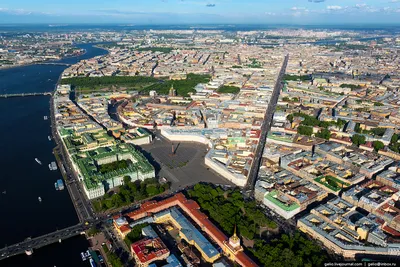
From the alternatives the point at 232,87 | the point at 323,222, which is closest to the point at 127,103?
the point at 232,87

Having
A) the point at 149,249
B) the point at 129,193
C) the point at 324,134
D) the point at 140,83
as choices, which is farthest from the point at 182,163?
the point at 140,83

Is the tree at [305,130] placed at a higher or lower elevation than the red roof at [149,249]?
higher

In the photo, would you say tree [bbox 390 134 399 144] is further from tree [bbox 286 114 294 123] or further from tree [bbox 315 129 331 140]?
tree [bbox 286 114 294 123]

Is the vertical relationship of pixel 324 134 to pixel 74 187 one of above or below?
above

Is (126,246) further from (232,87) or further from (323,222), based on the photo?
(232,87)

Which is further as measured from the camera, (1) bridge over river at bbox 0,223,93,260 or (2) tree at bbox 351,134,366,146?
(2) tree at bbox 351,134,366,146

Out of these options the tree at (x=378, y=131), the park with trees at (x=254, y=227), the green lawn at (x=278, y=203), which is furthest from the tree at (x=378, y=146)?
the park with trees at (x=254, y=227)

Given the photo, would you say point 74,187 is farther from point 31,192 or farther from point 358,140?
point 358,140

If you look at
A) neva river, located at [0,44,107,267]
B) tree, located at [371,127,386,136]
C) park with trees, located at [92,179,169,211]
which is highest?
tree, located at [371,127,386,136]

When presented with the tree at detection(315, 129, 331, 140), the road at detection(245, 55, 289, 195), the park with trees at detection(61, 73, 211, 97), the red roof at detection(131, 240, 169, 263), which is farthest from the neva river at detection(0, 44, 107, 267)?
the tree at detection(315, 129, 331, 140)

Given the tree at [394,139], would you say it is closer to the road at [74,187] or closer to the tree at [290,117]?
the tree at [290,117]
